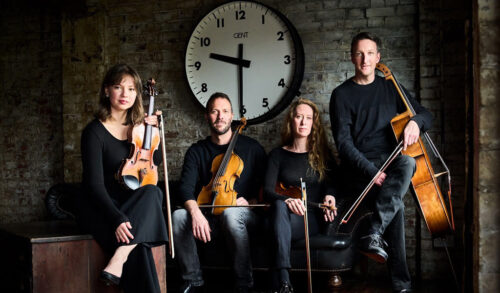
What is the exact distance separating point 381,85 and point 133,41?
222cm

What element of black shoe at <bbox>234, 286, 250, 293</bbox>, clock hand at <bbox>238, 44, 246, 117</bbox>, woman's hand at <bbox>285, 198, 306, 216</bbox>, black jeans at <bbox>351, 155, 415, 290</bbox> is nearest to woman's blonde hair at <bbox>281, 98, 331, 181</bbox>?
woman's hand at <bbox>285, 198, 306, 216</bbox>

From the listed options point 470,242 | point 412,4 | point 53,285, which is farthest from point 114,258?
point 412,4

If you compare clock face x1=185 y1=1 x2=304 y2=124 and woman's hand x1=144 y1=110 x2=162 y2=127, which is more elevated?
clock face x1=185 y1=1 x2=304 y2=124

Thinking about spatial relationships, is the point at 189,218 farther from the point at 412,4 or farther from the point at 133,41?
the point at 412,4

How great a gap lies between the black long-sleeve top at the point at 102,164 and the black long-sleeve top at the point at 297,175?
0.98 m

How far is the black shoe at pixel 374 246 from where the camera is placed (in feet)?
9.27

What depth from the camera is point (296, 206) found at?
3074mm

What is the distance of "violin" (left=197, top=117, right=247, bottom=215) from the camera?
130 inches

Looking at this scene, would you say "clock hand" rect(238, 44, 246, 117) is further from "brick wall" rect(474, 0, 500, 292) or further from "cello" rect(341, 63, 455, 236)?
"brick wall" rect(474, 0, 500, 292)

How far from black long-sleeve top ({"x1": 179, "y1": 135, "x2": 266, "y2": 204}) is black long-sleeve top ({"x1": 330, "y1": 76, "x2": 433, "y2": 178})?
59cm

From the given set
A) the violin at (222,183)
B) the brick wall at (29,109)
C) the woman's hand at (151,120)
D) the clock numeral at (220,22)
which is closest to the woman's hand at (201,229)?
the violin at (222,183)

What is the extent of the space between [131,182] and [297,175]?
45.0 inches

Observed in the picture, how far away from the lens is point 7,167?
194 inches

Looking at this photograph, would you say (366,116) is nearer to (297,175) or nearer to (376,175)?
(376,175)
